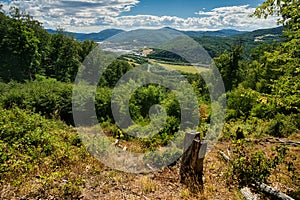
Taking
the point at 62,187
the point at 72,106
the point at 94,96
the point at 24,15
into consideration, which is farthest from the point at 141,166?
the point at 24,15

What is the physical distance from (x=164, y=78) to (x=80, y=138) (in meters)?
10.8

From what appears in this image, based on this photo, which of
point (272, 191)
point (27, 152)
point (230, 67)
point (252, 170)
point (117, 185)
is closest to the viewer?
point (272, 191)

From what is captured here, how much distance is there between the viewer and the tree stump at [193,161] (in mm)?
4918

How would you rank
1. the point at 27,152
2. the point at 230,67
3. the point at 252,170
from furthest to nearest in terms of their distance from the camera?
the point at 230,67, the point at 27,152, the point at 252,170

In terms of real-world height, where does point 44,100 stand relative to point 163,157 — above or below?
below

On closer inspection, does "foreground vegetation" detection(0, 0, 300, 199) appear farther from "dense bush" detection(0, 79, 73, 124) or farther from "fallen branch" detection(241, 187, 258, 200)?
"dense bush" detection(0, 79, 73, 124)

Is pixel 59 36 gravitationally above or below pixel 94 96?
above

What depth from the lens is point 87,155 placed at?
6.35 m

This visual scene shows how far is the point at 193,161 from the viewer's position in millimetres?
5094

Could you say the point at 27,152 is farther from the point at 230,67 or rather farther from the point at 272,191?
the point at 230,67

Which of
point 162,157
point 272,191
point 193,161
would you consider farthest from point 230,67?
point 272,191

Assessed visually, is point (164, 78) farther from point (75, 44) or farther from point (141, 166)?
point (75, 44)

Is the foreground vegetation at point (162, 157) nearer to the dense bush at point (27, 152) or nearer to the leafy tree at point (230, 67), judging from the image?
the dense bush at point (27, 152)

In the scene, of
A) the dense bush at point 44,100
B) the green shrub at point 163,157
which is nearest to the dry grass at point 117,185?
the green shrub at point 163,157
